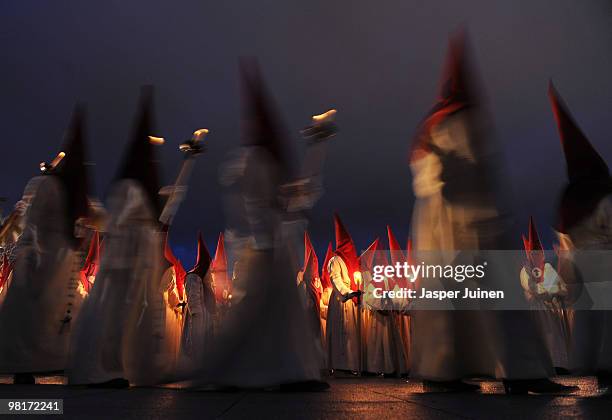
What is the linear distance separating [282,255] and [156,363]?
7.29 feet

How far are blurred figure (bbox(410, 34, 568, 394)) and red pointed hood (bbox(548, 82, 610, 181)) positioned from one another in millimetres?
1390

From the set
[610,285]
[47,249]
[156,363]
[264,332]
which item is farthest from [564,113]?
[47,249]

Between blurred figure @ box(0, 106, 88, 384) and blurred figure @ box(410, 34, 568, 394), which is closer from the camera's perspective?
blurred figure @ box(410, 34, 568, 394)

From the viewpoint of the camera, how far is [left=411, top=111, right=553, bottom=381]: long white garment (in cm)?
392

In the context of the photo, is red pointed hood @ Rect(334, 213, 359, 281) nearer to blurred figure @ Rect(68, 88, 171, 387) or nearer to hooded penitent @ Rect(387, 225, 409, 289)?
hooded penitent @ Rect(387, 225, 409, 289)

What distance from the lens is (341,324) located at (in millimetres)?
11023

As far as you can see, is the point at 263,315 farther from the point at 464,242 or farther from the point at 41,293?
the point at 41,293

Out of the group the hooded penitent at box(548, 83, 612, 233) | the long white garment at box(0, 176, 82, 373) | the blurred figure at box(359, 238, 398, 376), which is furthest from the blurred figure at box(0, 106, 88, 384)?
the hooded penitent at box(548, 83, 612, 233)

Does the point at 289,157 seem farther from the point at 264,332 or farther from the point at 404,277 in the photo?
the point at 404,277

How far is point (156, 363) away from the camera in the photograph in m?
6.06

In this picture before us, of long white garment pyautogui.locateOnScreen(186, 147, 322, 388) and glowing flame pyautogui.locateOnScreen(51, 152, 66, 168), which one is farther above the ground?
glowing flame pyautogui.locateOnScreen(51, 152, 66, 168)

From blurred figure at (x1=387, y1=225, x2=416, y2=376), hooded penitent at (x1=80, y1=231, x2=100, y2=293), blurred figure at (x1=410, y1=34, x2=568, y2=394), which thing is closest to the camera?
blurred figure at (x1=410, y1=34, x2=568, y2=394)

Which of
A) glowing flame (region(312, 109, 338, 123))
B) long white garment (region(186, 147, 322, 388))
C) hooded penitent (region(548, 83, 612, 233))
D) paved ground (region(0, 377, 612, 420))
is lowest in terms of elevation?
paved ground (region(0, 377, 612, 420))

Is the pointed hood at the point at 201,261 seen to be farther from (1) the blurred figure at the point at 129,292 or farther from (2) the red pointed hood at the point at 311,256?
(1) the blurred figure at the point at 129,292
